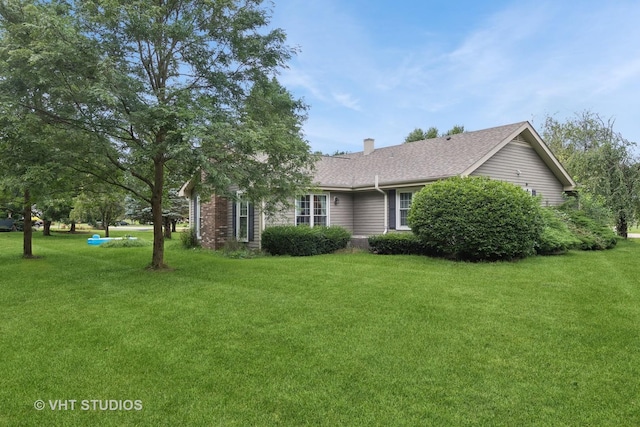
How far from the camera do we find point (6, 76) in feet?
26.6

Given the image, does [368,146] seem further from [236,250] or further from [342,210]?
[236,250]

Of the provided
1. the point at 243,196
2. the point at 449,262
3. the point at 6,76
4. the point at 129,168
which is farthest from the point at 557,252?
the point at 6,76

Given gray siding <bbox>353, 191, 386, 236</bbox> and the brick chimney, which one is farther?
the brick chimney

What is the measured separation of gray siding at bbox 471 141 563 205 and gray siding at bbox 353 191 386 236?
3.60 metres

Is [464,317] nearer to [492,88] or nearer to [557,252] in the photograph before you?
[557,252]

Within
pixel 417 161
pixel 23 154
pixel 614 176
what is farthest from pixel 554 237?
pixel 23 154

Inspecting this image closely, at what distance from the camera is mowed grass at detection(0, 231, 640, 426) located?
3188mm

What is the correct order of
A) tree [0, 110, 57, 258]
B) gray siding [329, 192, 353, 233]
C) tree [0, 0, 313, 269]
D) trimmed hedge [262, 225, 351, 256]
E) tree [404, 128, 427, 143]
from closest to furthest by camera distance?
1. tree [0, 0, 313, 269]
2. tree [0, 110, 57, 258]
3. trimmed hedge [262, 225, 351, 256]
4. gray siding [329, 192, 353, 233]
5. tree [404, 128, 427, 143]

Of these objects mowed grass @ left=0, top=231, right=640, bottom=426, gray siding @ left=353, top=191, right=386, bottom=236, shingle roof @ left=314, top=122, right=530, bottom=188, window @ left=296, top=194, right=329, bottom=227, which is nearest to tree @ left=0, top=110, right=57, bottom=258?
mowed grass @ left=0, top=231, right=640, bottom=426

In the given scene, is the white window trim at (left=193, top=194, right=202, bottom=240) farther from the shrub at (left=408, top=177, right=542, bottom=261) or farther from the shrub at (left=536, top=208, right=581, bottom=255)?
the shrub at (left=536, top=208, right=581, bottom=255)

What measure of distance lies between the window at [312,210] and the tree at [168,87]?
469 cm

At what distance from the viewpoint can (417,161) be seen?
15.7 meters

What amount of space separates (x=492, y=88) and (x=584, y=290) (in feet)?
47.8

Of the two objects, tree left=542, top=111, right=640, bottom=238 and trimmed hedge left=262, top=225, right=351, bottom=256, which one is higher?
tree left=542, top=111, right=640, bottom=238
